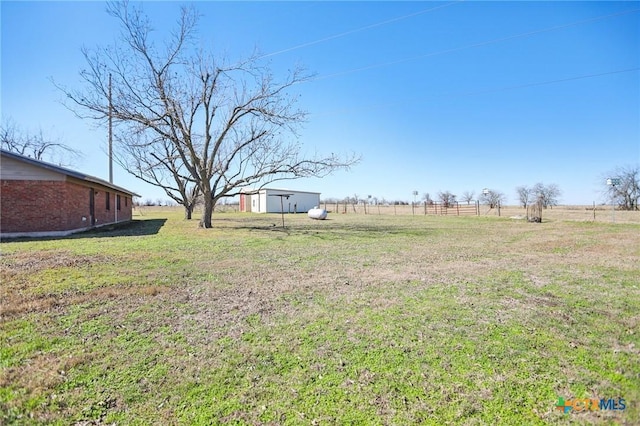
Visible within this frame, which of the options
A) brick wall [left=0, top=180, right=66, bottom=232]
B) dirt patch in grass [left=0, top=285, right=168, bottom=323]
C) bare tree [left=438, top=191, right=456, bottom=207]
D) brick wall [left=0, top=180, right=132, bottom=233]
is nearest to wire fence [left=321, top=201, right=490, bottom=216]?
bare tree [left=438, top=191, right=456, bottom=207]

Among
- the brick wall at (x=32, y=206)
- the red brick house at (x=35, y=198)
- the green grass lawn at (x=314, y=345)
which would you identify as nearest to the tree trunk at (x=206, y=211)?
the red brick house at (x=35, y=198)

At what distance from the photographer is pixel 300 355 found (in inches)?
112

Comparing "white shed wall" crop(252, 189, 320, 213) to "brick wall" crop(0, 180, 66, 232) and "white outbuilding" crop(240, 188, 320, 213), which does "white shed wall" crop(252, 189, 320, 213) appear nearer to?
"white outbuilding" crop(240, 188, 320, 213)

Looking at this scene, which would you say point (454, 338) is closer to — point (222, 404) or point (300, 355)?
point (300, 355)

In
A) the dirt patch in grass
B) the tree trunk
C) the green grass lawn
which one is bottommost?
the green grass lawn

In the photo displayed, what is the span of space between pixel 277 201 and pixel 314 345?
35.0m

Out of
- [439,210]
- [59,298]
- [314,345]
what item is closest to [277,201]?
[439,210]

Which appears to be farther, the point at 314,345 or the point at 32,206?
the point at 32,206

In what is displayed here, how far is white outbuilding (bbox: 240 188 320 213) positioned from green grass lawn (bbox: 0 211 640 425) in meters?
29.5

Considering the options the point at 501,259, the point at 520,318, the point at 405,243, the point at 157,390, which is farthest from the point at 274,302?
the point at 405,243

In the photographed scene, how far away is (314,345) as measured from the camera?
3039mm

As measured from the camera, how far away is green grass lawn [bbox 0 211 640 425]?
2139mm

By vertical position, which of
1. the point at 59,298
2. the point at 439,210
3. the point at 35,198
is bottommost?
the point at 59,298

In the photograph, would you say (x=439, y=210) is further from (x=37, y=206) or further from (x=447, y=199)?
(x=37, y=206)
